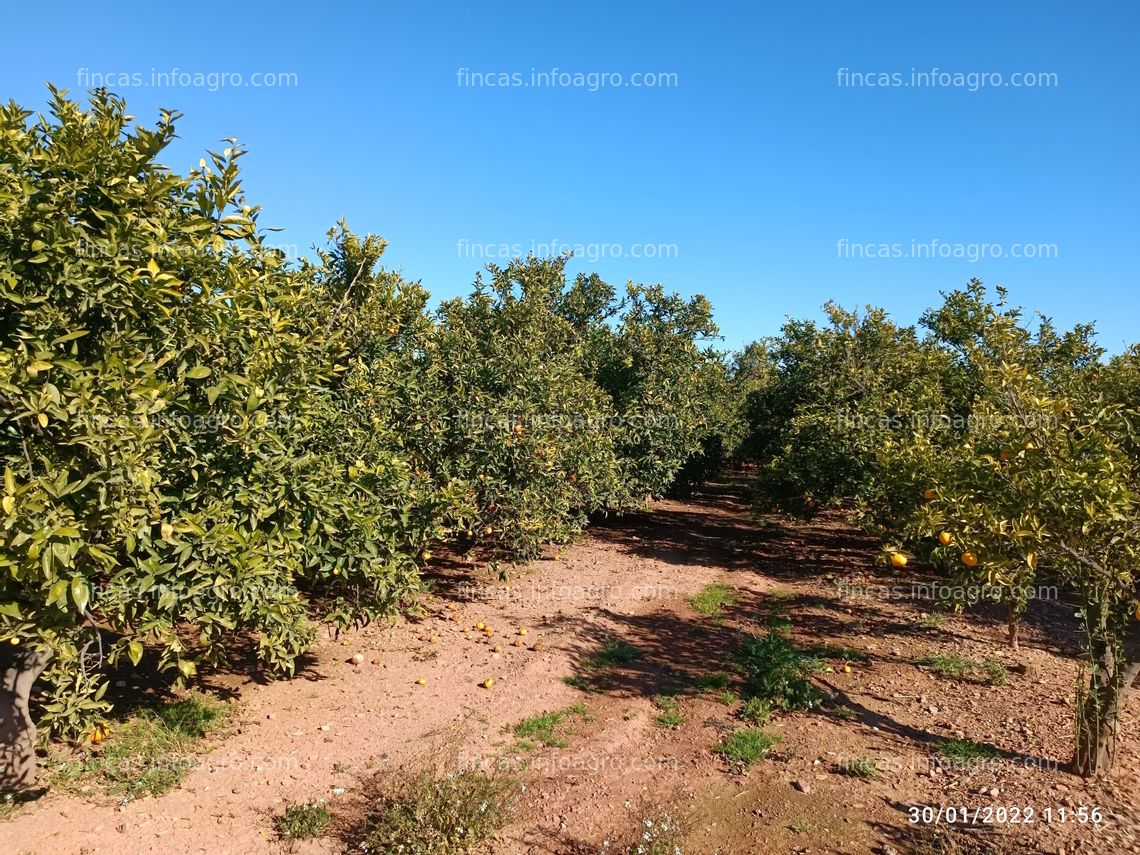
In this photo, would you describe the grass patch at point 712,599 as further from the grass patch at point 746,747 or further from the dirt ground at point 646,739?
the grass patch at point 746,747

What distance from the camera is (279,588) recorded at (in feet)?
17.4

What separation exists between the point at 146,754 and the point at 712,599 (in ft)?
27.3

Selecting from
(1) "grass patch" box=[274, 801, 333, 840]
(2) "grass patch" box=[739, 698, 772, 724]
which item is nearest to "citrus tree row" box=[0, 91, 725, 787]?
(1) "grass patch" box=[274, 801, 333, 840]

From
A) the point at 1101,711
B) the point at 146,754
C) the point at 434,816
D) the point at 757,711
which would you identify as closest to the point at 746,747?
the point at 757,711

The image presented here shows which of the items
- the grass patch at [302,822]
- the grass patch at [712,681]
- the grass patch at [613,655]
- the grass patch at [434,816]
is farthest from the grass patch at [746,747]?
the grass patch at [302,822]

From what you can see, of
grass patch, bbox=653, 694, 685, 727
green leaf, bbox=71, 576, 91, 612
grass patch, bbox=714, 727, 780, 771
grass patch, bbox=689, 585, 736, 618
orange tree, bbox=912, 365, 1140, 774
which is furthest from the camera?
grass patch, bbox=689, 585, 736, 618

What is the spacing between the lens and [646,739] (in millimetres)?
6359

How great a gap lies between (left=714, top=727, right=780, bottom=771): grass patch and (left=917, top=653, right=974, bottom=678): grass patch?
3.06 metres

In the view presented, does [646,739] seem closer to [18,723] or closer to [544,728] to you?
[544,728]

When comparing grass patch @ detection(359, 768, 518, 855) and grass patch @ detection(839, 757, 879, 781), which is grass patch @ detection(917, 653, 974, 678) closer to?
grass patch @ detection(839, 757, 879, 781)

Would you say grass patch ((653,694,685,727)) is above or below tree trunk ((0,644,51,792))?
below
